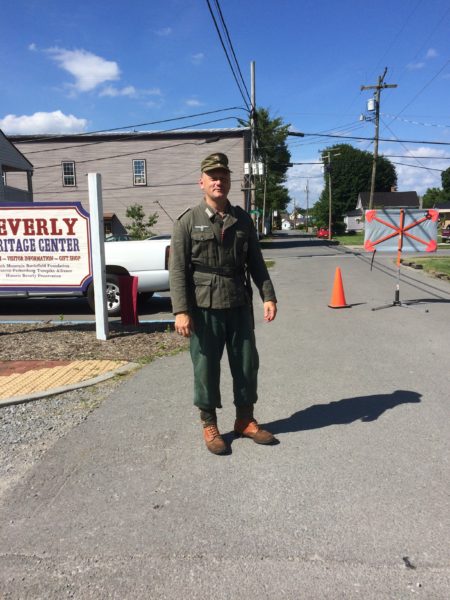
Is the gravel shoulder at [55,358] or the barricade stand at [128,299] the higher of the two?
the barricade stand at [128,299]

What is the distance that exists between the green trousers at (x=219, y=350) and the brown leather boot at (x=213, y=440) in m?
0.17

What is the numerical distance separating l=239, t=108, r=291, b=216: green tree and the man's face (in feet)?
153

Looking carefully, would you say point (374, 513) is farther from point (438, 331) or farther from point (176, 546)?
point (438, 331)

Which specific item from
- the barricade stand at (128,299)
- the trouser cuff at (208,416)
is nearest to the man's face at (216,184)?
the trouser cuff at (208,416)

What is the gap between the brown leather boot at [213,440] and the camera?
3607 mm

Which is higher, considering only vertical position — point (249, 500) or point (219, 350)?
point (219, 350)

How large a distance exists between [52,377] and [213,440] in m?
2.49

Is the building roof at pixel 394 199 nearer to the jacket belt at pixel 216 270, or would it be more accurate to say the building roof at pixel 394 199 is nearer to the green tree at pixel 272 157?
the green tree at pixel 272 157

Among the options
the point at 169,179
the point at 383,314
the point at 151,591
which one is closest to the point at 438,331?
the point at 383,314

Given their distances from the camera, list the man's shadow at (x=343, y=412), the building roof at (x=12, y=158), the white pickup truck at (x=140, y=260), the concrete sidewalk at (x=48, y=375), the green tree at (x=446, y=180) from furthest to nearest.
→ the green tree at (x=446, y=180) → the building roof at (x=12, y=158) → the white pickup truck at (x=140, y=260) → the concrete sidewalk at (x=48, y=375) → the man's shadow at (x=343, y=412)

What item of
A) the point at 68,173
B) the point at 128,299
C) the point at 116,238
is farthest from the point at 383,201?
the point at 128,299

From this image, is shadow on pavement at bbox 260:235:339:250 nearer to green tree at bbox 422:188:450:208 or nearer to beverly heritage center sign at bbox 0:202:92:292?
beverly heritage center sign at bbox 0:202:92:292

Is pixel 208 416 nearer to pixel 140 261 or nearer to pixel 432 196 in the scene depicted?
pixel 140 261

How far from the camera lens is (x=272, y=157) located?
2591 inches
